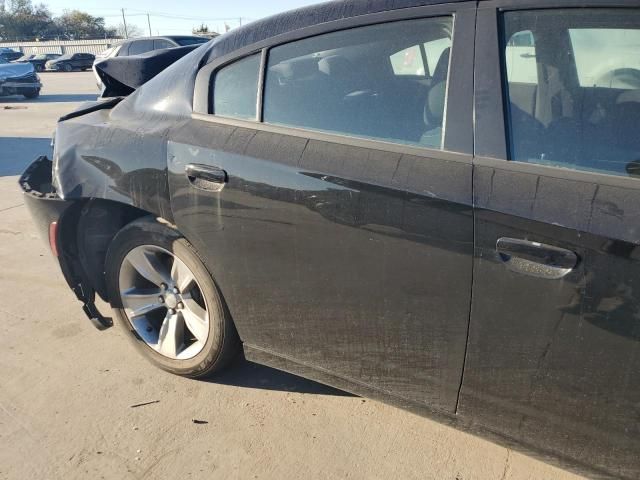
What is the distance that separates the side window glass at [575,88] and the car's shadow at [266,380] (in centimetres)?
154

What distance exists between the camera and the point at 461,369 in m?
1.89

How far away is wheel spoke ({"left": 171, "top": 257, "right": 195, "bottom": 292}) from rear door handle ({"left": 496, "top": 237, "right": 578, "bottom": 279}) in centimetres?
148

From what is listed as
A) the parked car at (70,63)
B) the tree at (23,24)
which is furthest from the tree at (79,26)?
the parked car at (70,63)

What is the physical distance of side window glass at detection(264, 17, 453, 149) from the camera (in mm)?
1940

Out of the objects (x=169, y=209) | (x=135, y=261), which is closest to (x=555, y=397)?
(x=169, y=209)

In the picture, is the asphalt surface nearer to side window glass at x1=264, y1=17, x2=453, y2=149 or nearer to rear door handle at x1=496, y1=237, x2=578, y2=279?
rear door handle at x1=496, y1=237, x2=578, y2=279

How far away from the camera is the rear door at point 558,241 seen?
1.58 meters

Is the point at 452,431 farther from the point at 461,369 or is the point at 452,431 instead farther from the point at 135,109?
the point at 135,109

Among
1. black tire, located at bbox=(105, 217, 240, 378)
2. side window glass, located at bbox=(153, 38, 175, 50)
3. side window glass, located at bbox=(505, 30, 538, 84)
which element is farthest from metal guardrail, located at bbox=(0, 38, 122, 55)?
side window glass, located at bbox=(505, 30, 538, 84)

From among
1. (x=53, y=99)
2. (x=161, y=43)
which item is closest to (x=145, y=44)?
(x=161, y=43)

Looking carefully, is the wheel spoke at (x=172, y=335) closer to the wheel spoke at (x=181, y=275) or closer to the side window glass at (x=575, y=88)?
the wheel spoke at (x=181, y=275)

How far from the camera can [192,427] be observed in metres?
2.52

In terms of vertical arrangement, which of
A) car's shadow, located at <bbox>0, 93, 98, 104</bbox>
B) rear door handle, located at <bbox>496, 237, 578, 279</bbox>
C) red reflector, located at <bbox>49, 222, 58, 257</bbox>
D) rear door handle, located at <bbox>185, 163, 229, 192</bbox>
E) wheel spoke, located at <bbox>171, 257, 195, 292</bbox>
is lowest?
car's shadow, located at <bbox>0, 93, 98, 104</bbox>

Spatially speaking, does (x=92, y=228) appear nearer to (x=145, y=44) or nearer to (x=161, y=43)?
(x=161, y=43)
